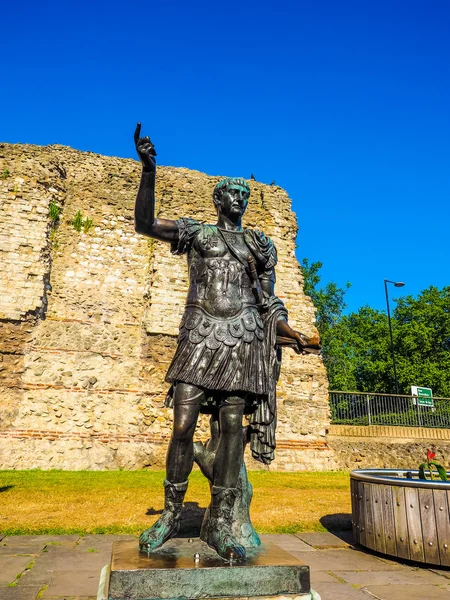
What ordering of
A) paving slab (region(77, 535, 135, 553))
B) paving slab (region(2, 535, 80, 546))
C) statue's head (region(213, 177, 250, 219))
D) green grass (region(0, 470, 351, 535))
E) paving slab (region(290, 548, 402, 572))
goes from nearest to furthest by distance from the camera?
statue's head (region(213, 177, 250, 219)) < paving slab (region(290, 548, 402, 572)) < paving slab (region(77, 535, 135, 553)) < paving slab (region(2, 535, 80, 546)) < green grass (region(0, 470, 351, 535))

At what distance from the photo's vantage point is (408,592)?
3.46 meters

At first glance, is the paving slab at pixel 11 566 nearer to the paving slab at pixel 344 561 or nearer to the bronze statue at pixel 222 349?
the bronze statue at pixel 222 349

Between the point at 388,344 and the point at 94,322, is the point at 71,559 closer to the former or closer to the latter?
the point at 94,322

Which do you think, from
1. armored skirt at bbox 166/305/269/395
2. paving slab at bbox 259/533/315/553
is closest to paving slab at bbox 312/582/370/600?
paving slab at bbox 259/533/315/553

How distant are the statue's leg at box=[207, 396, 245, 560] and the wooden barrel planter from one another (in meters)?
2.07

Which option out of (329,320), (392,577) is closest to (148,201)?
(392,577)

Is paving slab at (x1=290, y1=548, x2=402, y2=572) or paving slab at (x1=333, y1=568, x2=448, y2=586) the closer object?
paving slab at (x1=333, y1=568, x2=448, y2=586)

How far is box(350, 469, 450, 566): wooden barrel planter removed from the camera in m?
4.15

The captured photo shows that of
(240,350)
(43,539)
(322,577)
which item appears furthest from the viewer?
(43,539)

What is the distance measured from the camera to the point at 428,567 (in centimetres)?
423

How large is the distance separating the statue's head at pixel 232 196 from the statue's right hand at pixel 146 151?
24.9 inches

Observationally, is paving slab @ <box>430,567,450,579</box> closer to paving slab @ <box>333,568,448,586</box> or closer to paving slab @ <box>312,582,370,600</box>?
paving slab @ <box>333,568,448,586</box>

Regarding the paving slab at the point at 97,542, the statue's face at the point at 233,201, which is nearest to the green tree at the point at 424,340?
the paving slab at the point at 97,542

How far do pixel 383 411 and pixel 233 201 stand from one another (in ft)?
48.3
